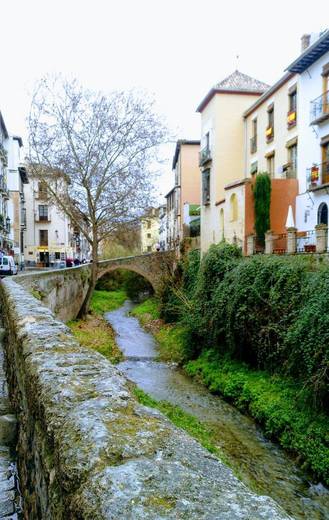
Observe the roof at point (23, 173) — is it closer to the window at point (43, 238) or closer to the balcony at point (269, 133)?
the window at point (43, 238)

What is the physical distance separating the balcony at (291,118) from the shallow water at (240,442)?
1257cm

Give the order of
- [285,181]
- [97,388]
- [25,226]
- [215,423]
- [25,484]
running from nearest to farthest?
1. [97,388]
2. [25,484]
3. [215,423]
4. [285,181]
5. [25,226]

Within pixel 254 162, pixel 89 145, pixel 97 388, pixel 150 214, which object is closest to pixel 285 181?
pixel 254 162

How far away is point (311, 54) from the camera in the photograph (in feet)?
58.3

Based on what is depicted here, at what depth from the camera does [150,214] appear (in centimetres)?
2516

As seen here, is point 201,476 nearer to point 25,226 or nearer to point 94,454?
point 94,454

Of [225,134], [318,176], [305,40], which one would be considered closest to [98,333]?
[318,176]

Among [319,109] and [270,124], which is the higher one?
[270,124]

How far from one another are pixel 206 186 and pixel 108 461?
26.8 m

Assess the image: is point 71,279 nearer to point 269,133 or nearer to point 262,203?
point 262,203

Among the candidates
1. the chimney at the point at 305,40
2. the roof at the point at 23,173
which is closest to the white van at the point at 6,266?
the roof at the point at 23,173

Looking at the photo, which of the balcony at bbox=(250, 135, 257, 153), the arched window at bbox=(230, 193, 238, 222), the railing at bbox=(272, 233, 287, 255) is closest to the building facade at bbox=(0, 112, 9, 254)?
the balcony at bbox=(250, 135, 257, 153)

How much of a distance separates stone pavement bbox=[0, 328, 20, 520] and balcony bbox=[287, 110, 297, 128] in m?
19.3

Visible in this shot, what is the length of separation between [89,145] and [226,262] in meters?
10.6
